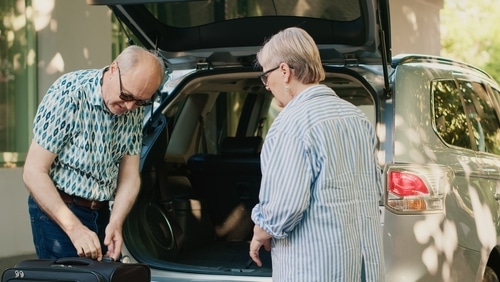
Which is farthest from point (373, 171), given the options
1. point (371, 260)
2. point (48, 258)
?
point (48, 258)

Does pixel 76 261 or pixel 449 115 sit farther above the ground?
pixel 449 115

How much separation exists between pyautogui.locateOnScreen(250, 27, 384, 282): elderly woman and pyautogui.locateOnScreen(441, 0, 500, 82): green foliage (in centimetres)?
2131

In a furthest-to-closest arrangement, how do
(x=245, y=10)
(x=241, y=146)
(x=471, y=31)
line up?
(x=471, y=31), (x=241, y=146), (x=245, y=10)

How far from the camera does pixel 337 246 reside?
3752 millimetres

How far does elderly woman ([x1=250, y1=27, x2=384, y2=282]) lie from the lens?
3695mm

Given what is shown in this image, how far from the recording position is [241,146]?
6.93m

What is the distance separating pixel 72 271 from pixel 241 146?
3.18 m

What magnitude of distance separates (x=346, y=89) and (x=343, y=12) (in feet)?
4.50

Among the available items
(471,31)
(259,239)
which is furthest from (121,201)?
(471,31)

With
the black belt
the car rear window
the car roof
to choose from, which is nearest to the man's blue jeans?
the black belt

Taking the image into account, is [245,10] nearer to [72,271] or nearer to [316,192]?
[316,192]

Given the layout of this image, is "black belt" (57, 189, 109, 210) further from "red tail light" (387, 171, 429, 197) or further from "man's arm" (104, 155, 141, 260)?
"red tail light" (387, 171, 429, 197)

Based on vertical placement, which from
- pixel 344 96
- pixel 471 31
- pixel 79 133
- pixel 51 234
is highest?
pixel 471 31

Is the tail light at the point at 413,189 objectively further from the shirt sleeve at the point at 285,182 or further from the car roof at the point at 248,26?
the shirt sleeve at the point at 285,182
